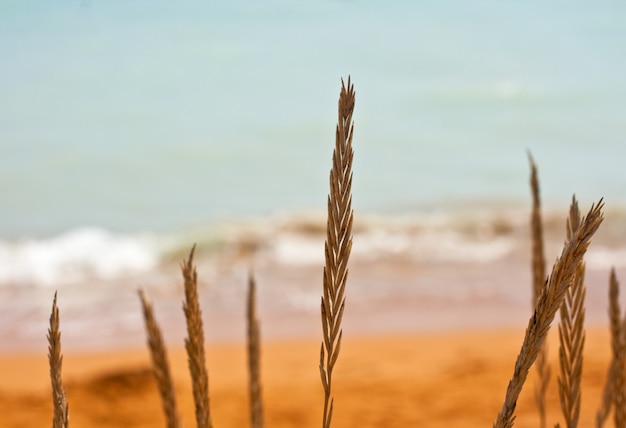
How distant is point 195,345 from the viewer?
4.55 ft

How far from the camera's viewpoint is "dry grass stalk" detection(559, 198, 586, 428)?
1438 millimetres

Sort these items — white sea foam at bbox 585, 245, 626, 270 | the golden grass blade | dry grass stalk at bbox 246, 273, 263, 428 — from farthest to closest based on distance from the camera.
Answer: white sea foam at bbox 585, 245, 626, 270 < dry grass stalk at bbox 246, 273, 263, 428 < the golden grass blade

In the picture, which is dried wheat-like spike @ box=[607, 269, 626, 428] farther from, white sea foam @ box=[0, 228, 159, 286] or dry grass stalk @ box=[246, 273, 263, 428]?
white sea foam @ box=[0, 228, 159, 286]

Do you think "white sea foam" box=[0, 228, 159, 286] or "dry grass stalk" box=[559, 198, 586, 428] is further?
"white sea foam" box=[0, 228, 159, 286]

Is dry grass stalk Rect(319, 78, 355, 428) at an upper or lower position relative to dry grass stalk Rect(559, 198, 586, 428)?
upper

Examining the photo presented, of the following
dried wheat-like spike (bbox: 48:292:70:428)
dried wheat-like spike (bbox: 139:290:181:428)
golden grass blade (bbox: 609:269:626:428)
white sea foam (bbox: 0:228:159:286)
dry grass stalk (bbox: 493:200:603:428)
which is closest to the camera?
dry grass stalk (bbox: 493:200:603:428)

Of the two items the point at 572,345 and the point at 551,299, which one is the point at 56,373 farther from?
the point at 572,345

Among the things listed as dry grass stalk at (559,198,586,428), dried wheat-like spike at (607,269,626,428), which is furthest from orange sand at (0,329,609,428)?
dry grass stalk at (559,198,586,428)

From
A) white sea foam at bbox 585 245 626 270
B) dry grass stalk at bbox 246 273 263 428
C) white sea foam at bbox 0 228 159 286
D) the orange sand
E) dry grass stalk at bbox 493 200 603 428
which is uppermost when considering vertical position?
dry grass stalk at bbox 493 200 603 428

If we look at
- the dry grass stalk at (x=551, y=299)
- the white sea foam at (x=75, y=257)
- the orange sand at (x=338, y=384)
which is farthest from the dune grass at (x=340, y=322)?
the white sea foam at (x=75, y=257)

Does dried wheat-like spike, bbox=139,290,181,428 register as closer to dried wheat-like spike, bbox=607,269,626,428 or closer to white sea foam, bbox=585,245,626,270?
dried wheat-like spike, bbox=607,269,626,428

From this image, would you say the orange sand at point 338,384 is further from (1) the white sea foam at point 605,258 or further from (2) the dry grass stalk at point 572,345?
(1) the white sea foam at point 605,258

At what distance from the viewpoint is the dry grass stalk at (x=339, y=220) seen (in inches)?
38.6

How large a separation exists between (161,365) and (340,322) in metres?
0.63
